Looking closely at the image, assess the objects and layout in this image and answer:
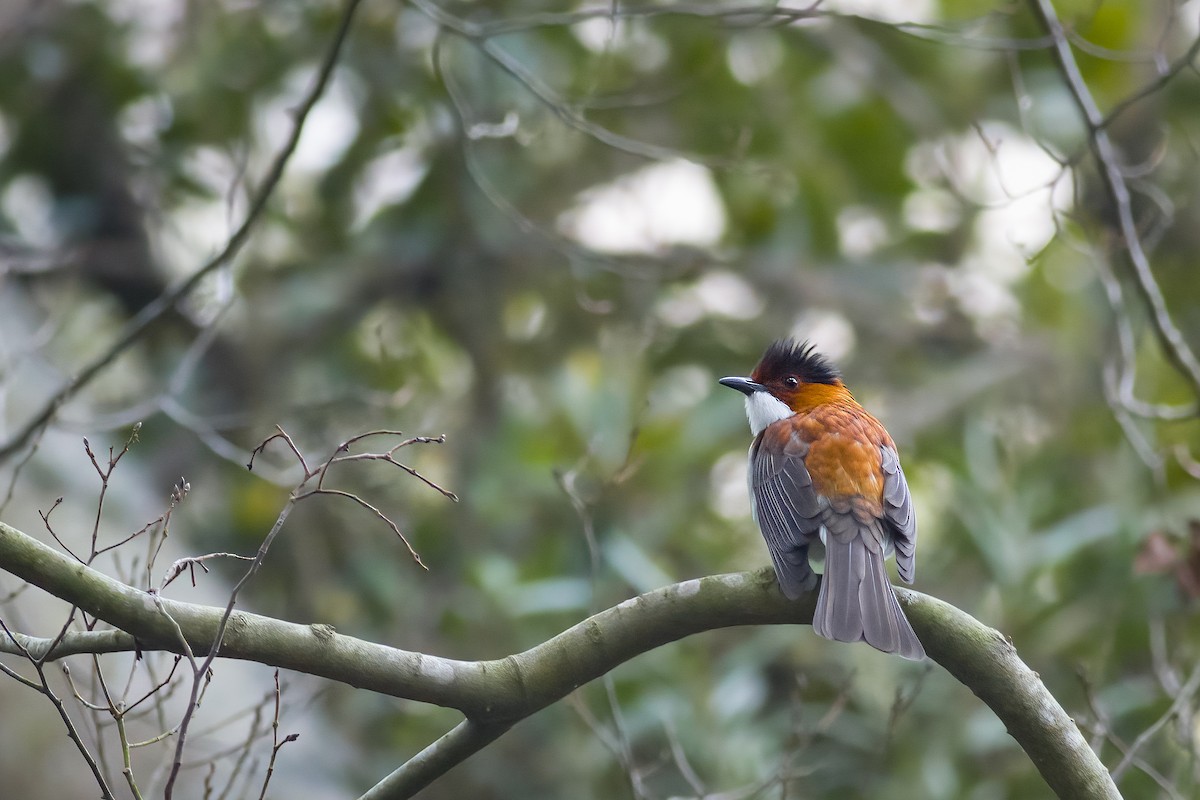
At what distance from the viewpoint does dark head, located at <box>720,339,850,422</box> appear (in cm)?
461

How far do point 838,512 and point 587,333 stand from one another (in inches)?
163

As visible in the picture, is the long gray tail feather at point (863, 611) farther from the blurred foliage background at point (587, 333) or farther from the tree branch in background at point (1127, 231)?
the blurred foliage background at point (587, 333)

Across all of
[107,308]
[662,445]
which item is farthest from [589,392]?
[107,308]

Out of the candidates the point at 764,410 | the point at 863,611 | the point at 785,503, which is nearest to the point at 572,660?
the point at 863,611

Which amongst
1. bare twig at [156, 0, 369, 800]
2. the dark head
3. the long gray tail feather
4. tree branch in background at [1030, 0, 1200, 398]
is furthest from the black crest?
bare twig at [156, 0, 369, 800]

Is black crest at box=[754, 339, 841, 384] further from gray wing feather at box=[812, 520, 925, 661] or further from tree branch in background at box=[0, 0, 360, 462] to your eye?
tree branch in background at box=[0, 0, 360, 462]

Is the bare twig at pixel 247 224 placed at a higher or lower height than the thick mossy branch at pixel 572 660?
higher

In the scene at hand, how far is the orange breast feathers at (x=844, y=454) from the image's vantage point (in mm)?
3732

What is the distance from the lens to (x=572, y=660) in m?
2.57

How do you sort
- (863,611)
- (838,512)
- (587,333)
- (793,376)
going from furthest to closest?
(587,333) < (793,376) < (838,512) < (863,611)

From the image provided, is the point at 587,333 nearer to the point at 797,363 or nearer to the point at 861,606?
the point at 797,363

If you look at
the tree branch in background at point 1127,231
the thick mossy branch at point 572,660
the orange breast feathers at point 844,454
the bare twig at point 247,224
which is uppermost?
the bare twig at point 247,224

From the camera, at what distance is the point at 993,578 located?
596cm

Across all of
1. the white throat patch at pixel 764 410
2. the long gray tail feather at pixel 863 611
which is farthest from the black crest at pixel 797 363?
the long gray tail feather at pixel 863 611
